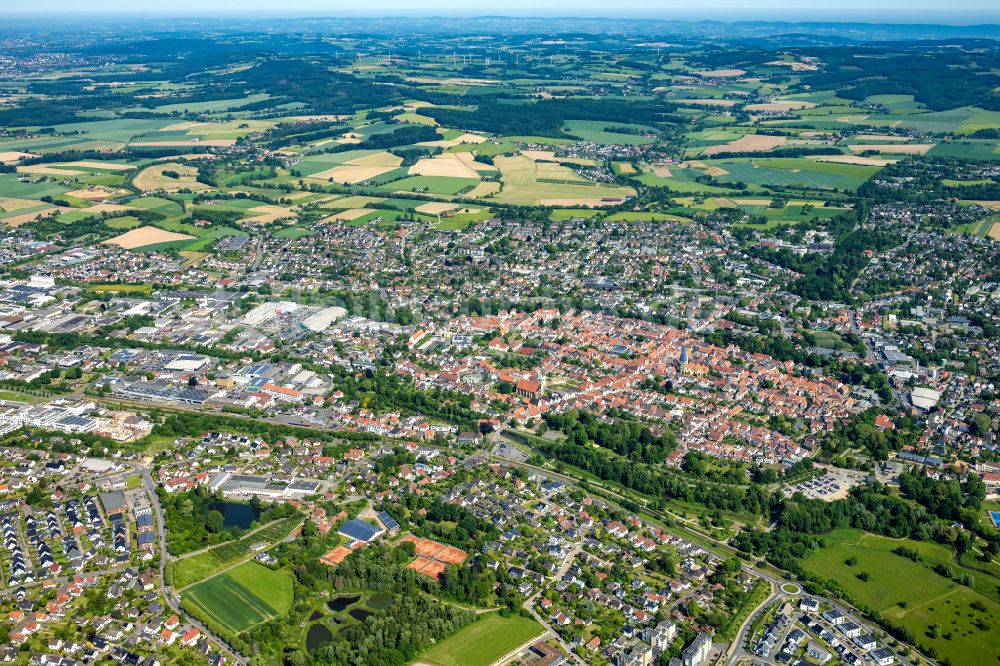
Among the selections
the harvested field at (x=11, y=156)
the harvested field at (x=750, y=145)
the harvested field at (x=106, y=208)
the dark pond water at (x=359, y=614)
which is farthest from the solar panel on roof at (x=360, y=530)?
the harvested field at (x=11, y=156)

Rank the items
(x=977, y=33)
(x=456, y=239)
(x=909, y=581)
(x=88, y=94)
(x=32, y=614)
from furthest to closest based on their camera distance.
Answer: (x=977, y=33) < (x=88, y=94) < (x=456, y=239) < (x=909, y=581) < (x=32, y=614)

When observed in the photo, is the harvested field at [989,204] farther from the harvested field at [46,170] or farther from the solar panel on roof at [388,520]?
the harvested field at [46,170]

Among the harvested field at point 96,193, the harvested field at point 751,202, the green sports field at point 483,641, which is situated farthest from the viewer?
the harvested field at point 96,193

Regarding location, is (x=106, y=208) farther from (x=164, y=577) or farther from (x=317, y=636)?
(x=317, y=636)

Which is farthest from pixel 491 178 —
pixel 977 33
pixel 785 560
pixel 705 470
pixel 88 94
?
pixel 977 33

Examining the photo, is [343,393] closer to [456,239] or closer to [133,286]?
[133,286]
